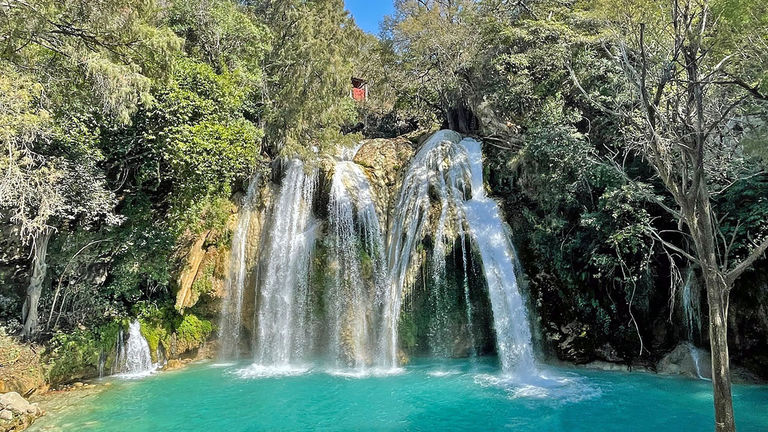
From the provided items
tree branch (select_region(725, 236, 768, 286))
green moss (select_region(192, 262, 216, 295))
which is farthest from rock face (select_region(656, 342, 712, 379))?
green moss (select_region(192, 262, 216, 295))

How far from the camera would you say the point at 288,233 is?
43.8ft

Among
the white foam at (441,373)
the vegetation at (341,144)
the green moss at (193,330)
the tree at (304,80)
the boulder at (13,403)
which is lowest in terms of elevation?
the white foam at (441,373)

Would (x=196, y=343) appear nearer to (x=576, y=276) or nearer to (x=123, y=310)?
(x=123, y=310)

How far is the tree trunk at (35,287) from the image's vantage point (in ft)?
34.4

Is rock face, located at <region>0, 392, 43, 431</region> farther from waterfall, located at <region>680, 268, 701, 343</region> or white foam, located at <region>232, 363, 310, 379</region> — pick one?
waterfall, located at <region>680, 268, 701, 343</region>

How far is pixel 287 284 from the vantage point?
505 inches

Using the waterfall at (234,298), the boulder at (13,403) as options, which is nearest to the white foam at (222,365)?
the waterfall at (234,298)

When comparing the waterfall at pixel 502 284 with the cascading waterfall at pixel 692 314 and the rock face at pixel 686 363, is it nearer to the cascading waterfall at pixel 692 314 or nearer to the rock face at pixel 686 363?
the rock face at pixel 686 363

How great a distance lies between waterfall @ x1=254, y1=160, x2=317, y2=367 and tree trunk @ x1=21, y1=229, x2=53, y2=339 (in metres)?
5.18

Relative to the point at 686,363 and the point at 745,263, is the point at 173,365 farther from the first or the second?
the point at 686,363

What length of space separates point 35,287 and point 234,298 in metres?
4.70

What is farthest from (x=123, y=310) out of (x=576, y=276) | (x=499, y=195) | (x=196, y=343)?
(x=576, y=276)

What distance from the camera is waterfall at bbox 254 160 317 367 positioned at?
12.5m

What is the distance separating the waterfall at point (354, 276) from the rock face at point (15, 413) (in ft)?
21.1
